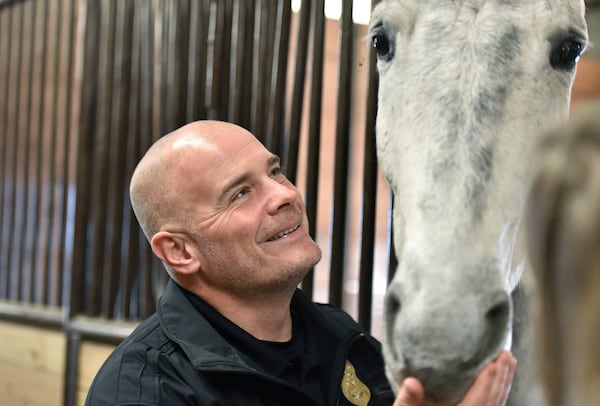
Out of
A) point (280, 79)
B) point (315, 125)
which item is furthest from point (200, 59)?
point (315, 125)

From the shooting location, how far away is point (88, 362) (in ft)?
7.74

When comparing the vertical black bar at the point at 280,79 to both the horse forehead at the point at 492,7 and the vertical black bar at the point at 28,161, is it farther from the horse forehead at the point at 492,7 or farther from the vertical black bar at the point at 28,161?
the vertical black bar at the point at 28,161

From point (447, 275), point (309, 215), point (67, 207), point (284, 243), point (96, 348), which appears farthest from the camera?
point (67, 207)

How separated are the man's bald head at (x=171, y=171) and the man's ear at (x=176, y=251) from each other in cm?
2

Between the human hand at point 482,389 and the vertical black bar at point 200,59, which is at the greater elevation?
the vertical black bar at point 200,59

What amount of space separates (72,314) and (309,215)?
114 centimetres

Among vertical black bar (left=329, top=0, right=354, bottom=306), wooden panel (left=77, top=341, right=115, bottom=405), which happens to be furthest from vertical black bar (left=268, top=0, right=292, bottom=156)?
wooden panel (left=77, top=341, right=115, bottom=405)

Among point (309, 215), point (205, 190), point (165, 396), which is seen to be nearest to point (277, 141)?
point (309, 215)

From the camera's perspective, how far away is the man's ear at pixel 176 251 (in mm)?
1223

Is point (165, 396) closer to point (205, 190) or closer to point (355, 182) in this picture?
point (205, 190)

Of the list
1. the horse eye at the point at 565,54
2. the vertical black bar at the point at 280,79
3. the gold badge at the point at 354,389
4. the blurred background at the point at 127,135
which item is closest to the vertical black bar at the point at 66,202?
the blurred background at the point at 127,135

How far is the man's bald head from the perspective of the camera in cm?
121

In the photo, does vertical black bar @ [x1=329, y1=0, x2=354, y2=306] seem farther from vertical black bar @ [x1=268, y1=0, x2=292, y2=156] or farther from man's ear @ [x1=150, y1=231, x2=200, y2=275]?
man's ear @ [x1=150, y1=231, x2=200, y2=275]

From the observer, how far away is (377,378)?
1.24 m
